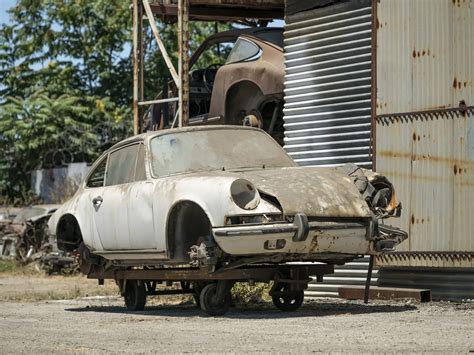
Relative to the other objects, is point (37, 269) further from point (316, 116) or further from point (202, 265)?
point (202, 265)

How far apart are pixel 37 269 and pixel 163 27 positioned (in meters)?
17.9

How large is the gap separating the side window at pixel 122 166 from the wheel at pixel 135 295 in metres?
1.06

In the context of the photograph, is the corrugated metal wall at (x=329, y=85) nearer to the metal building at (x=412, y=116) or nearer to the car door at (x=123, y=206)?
the metal building at (x=412, y=116)

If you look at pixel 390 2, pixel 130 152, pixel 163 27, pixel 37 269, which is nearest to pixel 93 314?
pixel 130 152

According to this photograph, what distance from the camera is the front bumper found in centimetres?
955

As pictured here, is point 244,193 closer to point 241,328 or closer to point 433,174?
point 241,328

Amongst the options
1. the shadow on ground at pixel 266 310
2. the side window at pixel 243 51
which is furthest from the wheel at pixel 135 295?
the side window at pixel 243 51

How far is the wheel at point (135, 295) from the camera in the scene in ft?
38.3

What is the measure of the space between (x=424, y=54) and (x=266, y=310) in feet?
11.0

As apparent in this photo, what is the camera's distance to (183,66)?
15523 mm

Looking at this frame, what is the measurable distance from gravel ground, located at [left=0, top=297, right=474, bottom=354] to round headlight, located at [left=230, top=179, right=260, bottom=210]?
102 cm

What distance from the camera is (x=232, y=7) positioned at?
1775 cm

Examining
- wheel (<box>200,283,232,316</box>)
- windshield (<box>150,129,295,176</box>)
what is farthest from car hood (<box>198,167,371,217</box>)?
wheel (<box>200,283,232,316</box>)

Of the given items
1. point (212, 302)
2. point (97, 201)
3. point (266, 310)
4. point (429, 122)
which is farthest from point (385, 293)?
point (97, 201)
